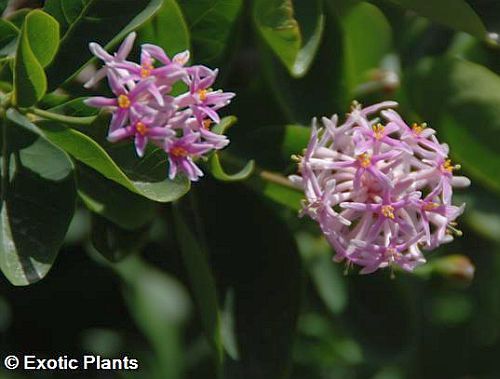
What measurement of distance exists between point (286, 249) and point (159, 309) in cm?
88

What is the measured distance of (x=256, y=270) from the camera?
7.34ft

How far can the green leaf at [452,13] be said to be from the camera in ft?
6.72

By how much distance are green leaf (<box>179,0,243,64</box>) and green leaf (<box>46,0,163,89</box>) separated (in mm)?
145

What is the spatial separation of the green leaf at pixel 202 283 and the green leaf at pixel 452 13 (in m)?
0.60

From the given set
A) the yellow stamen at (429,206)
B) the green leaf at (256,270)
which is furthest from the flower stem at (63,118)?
the yellow stamen at (429,206)

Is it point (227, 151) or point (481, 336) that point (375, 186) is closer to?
point (227, 151)

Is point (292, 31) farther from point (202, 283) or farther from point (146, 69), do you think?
point (202, 283)

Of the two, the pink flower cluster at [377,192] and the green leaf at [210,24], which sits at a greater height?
the green leaf at [210,24]

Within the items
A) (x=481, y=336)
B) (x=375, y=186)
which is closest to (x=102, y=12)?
(x=375, y=186)

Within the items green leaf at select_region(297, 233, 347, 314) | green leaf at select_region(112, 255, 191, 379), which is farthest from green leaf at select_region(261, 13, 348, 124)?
green leaf at select_region(112, 255, 191, 379)

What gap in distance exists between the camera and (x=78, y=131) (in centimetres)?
182

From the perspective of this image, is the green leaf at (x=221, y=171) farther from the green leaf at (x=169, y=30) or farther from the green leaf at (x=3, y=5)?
the green leaf at (x=3, y=5)

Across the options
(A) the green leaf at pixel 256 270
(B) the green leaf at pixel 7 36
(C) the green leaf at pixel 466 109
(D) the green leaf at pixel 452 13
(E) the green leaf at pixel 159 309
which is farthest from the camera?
(E) the green leaf at pixel 159 309

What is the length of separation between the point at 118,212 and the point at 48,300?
89 centimetres
